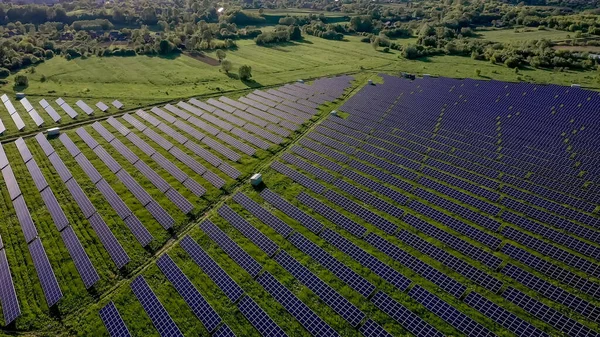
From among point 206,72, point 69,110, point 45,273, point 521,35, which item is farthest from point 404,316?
point 521,35

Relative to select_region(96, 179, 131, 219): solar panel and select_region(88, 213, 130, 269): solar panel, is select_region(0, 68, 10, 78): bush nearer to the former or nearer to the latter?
select_region(96, 179, 131, 219): solar panel

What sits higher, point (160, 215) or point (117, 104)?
point (117, 104)

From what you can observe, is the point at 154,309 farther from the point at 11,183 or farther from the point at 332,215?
the point at 11,183

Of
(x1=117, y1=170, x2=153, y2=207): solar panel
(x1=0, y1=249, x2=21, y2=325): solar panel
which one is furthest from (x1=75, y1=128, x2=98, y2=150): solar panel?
(x1=0, y1=249, x2=21, y2=325): solar panel

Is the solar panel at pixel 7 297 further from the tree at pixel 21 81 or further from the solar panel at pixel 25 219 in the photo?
the tree at pixel 21 81

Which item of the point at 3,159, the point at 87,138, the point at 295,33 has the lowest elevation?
the point at 295,33

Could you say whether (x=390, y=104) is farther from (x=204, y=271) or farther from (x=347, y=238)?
(x=204, y=271)

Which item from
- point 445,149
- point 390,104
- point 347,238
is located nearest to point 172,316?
point 347,238
